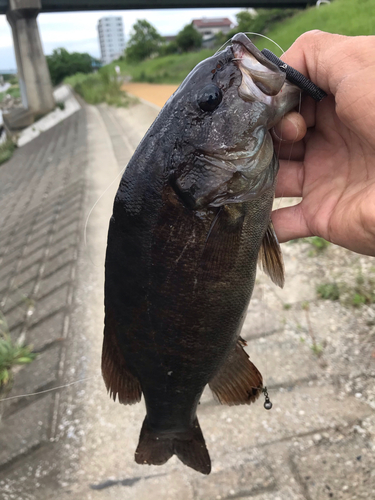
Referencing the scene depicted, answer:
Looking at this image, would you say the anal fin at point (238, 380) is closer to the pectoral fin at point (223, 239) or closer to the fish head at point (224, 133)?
the pectoral fin at point (223, 239)

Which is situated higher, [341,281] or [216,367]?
[216,367]

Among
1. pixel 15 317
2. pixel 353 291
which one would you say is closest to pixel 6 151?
pixel 15 317

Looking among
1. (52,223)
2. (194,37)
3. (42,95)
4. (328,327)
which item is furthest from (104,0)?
(194,37)

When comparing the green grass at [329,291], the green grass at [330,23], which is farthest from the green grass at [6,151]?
the green grass at [329,291]

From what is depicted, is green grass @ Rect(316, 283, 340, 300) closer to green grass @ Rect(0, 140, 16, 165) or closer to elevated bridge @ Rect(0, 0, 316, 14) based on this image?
green grass @ Rect(0, 140, 16, 165)

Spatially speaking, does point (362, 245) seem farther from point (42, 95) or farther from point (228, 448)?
point (42, 95)

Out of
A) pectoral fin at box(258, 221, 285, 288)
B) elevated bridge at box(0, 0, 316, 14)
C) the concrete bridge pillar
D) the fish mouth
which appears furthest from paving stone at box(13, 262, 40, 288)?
elevated bridge at box(0, 0, 316, 14)

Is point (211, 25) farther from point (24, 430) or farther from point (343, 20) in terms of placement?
point (24, 430)
